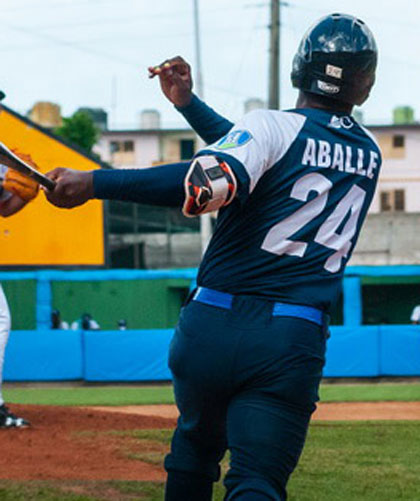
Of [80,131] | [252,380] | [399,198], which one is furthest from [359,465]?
[399,198]

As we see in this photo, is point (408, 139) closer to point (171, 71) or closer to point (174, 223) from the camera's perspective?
point (174, 223)

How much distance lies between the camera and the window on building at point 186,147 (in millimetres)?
54688

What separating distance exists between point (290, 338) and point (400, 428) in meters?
6.12

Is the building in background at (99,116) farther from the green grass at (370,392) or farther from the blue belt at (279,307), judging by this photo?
the blue belt at (279,307)

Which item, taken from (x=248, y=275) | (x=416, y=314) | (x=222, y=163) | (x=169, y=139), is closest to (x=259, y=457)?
(x=248, y=275)

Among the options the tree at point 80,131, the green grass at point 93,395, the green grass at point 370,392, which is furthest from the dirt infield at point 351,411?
the tree at point 80,131

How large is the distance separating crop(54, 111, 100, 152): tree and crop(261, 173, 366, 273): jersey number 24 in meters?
44.5

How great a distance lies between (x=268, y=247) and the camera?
2.87 m

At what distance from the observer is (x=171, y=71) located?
3547mm

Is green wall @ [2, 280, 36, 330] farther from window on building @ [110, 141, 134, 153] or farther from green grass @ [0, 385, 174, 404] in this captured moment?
window on building @ [110, 141, 134, 153]

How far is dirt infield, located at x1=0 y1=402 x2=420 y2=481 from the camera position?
18.1ft

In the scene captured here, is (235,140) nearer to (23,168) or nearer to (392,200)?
(23,168)

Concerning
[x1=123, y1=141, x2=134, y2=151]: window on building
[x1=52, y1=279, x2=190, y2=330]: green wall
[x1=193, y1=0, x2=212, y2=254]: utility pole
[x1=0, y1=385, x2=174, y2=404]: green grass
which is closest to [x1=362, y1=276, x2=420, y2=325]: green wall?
[x1=193, y1=0, x2=212, y2=254]: utility pole

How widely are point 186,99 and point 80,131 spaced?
44302 mm
